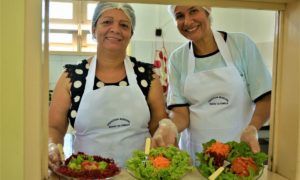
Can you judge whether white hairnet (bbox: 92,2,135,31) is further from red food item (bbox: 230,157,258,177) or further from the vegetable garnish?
red food item (bbox: 230,157,258,177)

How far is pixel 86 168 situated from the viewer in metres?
0.72

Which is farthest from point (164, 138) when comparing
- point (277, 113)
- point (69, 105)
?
point (69, 105)

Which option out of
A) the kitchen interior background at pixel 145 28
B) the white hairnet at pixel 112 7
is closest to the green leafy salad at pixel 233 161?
the white hairnet at pixel 112 7

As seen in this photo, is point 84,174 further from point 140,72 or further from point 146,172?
point 140,72

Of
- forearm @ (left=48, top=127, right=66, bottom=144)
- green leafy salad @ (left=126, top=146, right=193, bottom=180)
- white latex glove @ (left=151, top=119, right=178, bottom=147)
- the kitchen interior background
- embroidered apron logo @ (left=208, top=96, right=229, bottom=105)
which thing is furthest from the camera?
the kitchen interior background

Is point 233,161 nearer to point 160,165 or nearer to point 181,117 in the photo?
point 160,165

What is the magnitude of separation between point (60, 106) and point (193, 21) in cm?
60

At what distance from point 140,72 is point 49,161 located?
0.64 metres

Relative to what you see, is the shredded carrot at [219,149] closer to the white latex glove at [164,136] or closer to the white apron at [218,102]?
the white latex glove at [164,136]

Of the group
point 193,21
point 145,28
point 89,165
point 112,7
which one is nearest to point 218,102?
point 193,21

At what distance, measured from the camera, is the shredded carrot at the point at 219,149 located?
71cm

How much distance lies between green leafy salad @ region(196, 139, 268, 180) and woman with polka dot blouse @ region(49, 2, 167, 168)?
0.50 metres

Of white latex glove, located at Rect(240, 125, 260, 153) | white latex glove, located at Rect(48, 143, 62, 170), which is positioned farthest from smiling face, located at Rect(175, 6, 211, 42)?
white latex glove, located at Rect(48, 143, 62, 170)

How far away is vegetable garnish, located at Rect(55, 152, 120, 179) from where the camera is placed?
26.7 inches
